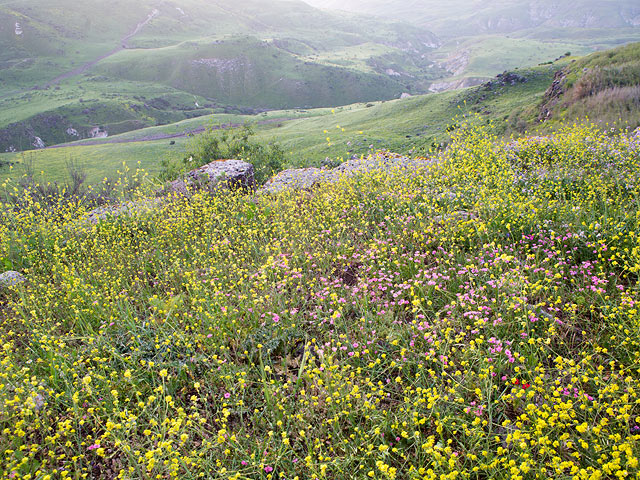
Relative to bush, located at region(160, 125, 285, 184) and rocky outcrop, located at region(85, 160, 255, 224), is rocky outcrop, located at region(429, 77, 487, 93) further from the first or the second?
rocky outcrop, located at region(85, 160, 255, 224)

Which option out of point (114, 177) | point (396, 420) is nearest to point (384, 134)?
point (114, 177)

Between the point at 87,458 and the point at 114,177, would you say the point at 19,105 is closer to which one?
the point at 114,177

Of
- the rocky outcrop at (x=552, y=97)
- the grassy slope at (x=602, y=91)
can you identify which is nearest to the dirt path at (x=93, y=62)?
the rocky outcrop at (x=552, y=97)

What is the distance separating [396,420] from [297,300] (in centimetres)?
245

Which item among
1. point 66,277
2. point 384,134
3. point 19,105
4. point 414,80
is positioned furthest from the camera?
point 414,80

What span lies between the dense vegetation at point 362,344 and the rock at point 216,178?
168 inches

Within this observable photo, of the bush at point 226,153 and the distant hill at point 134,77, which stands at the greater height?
the distant hill at point 134,77

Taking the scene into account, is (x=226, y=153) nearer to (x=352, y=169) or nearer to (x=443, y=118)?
(x=352, y=169)

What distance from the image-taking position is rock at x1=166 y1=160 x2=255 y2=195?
12562 millimetres

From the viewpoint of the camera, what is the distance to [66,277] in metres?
7.00

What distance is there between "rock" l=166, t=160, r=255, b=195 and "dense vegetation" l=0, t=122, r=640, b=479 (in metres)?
4.27

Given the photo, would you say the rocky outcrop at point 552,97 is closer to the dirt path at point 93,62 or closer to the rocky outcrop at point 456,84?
the rocky outcrop at point 456,84

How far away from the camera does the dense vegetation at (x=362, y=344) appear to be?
10.7 feet

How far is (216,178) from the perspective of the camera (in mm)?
13133
